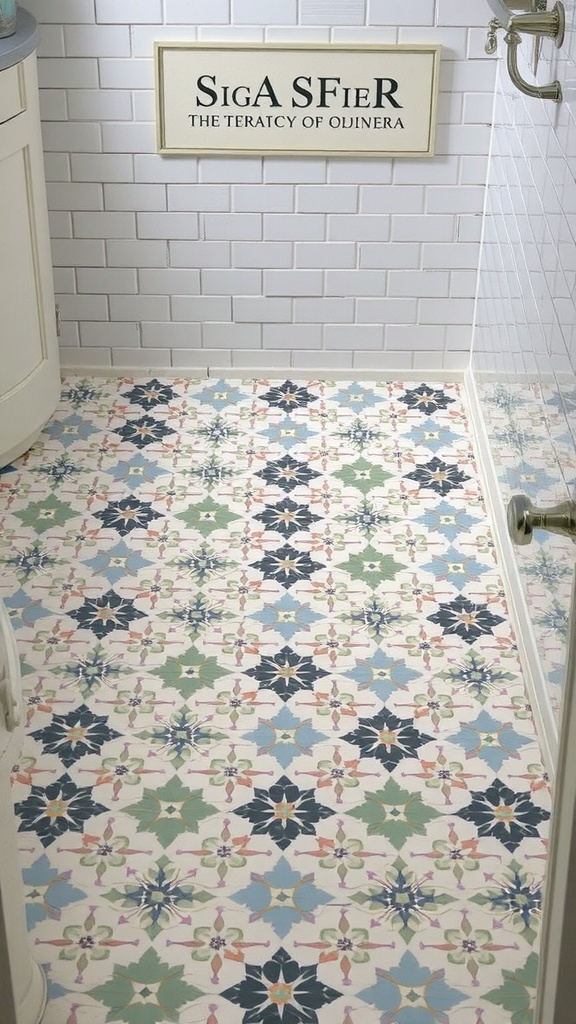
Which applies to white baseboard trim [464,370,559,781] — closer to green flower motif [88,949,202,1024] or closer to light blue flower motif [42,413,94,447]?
green flower motif [88,949,202,1024]

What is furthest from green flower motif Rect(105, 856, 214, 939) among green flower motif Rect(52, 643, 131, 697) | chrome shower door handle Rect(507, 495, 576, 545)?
chrome shower door handle Rect(507, 495, 576, 545)

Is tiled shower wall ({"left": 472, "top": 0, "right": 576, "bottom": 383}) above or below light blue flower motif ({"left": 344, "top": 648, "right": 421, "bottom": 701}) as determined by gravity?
above

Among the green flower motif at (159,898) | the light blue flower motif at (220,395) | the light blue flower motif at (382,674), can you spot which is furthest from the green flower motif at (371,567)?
the green flower motif at (159,898)

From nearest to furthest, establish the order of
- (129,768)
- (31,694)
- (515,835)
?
(515,835) → (129,768) → (31,694)

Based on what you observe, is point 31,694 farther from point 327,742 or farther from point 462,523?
point 462,523

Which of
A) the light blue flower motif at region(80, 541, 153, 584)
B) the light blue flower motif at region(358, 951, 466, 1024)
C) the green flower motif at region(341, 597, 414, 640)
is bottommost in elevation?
the light blue flower motif at region(80, 541, 153, 584)

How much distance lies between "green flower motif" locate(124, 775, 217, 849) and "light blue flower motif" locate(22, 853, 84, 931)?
178 mm

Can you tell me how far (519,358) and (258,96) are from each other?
4.05 feet

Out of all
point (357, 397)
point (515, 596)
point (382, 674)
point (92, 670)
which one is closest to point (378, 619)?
point (382, 674)

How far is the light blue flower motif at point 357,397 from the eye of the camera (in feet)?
12.9

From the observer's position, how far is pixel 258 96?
3697 mm

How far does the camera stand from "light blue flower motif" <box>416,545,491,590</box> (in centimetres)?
313

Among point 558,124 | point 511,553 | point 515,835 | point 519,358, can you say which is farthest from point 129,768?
point 558,124

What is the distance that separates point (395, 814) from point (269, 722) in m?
0.36
